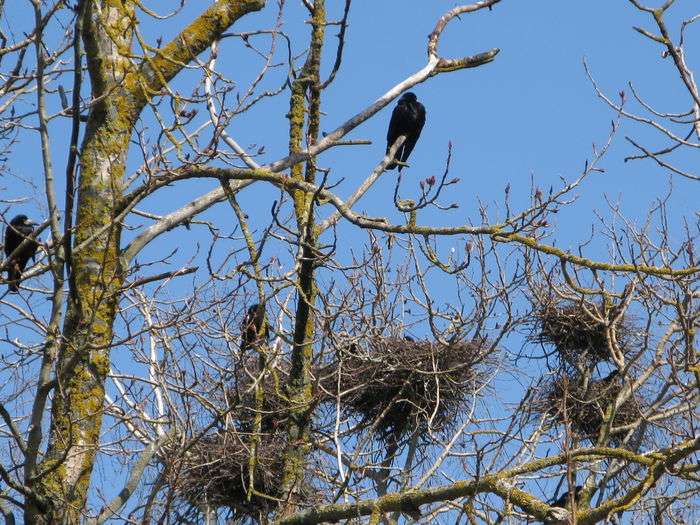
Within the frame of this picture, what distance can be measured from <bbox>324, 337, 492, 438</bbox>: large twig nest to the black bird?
247 centimetres

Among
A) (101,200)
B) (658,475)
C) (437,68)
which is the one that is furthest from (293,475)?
(658,475)

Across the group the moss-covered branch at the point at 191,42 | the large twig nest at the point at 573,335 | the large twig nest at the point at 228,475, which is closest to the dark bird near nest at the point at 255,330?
the large twig nest at the point at 228,475

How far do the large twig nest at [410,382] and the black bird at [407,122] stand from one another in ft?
8.11

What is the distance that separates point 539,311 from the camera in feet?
38.1

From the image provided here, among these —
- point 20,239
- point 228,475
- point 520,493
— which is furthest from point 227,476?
point 520,493

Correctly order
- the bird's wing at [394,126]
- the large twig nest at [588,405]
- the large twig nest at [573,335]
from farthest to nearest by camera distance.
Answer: the bird's wing at [394,126]
the large twig nest at [573,335]
the large twig nest at [588,405]

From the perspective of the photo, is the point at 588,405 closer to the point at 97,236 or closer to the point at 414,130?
the point at 414,130

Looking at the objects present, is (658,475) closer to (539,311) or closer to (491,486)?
(491,486)

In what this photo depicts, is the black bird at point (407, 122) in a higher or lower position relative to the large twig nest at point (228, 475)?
higher

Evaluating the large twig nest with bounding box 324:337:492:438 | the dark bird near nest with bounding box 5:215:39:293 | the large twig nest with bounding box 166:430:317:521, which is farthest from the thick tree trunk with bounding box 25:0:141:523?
the large twig nest with bounding box 324:337:492:438

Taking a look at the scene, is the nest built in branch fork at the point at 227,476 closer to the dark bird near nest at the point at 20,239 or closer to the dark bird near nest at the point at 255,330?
the dark bird near nest at the point at 255,330

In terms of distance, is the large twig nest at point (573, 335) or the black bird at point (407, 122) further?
the black bird at point (407, 122)

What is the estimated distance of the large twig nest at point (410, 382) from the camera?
10.2 metres

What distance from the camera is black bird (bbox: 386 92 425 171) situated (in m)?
12.1
